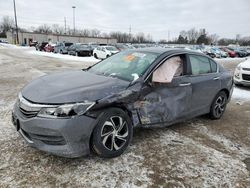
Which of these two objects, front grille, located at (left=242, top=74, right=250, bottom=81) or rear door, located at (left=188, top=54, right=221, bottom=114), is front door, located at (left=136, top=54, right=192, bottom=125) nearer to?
rear door, located at (left=188, top=54, right=221, bottom=114)

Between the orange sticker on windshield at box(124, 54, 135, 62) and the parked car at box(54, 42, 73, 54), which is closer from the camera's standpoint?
the orange sticker on windshield at box(124, 54, 135, 62)

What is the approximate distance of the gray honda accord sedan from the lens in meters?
2.86

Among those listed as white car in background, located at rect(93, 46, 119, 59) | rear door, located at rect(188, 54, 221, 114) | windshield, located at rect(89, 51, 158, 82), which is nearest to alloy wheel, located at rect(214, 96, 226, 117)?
rear door, located at rect(188, 54, 221, 114)

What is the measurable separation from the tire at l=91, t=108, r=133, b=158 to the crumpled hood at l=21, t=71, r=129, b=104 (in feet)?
0.93

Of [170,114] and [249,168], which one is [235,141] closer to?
[249,168]

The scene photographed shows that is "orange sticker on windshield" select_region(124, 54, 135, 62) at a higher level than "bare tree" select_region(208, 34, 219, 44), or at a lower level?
lower

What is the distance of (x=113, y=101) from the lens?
124 inches

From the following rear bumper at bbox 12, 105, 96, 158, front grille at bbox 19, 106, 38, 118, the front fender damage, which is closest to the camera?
rear bumper at bbox 12, 105, 96, 158

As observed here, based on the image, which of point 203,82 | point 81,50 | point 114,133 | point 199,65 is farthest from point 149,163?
point 81,50

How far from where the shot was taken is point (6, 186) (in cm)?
265

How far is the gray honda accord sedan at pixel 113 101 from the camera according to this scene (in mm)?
2857

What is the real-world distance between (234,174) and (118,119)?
1630mm

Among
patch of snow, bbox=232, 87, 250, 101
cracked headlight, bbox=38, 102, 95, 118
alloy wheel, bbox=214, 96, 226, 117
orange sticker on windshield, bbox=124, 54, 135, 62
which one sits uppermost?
orange sticker on windshield, bbox=124, 54, 135, 62

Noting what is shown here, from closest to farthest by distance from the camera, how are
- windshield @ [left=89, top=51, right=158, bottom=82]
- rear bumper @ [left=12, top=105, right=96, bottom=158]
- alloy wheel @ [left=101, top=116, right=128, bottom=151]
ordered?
rear bumper @ [left=12, top=105, right=96, bottom=158], alloy wheel @ [left=101, top=116, right=128, bottom=151], windshield @ [left=89, top=51, right=158, bottom=82]
